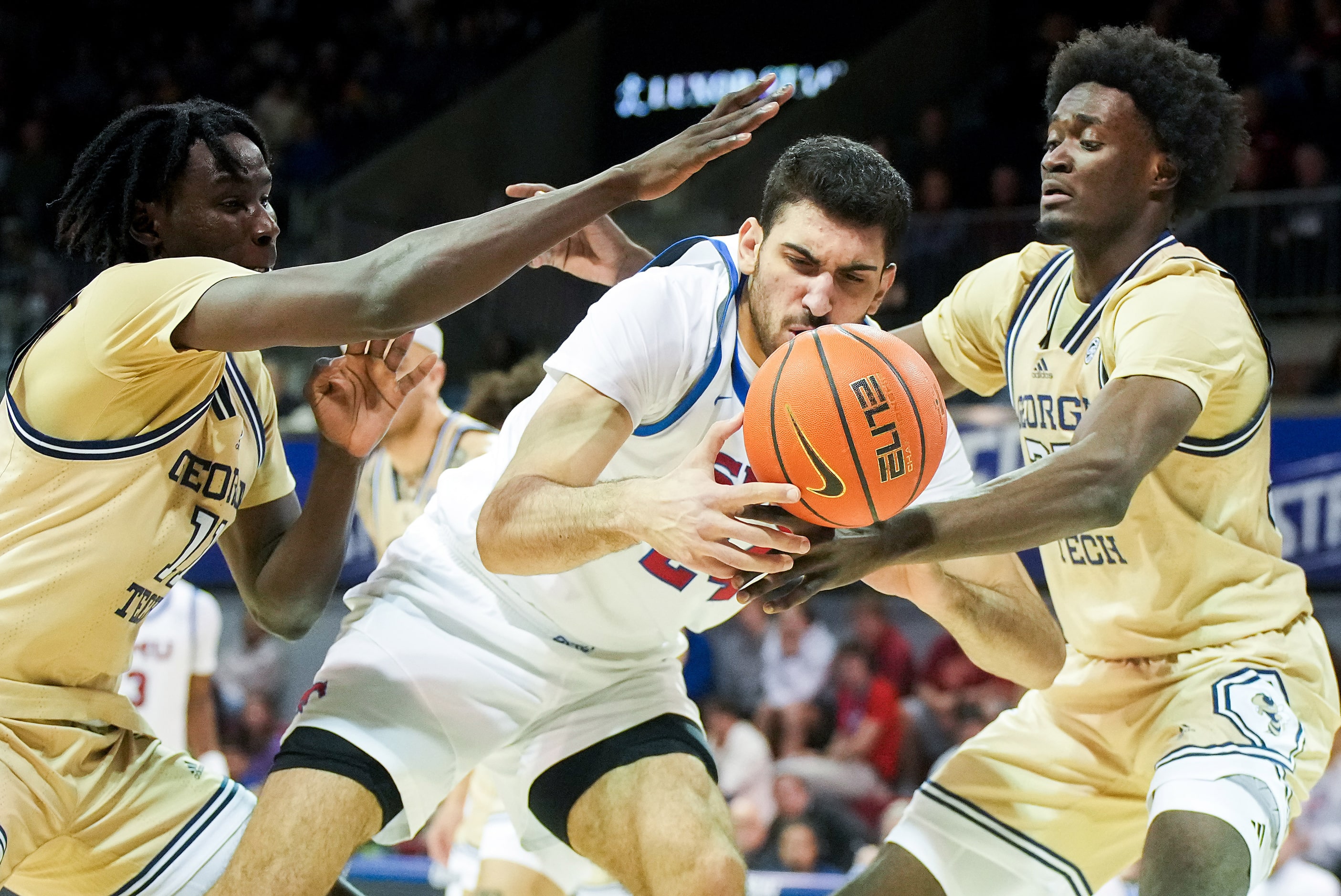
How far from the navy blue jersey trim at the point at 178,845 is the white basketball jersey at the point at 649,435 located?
2.34 feet

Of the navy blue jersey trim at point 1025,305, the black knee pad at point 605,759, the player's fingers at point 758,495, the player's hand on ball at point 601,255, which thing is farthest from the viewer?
the player's hand on ball at point 601,255

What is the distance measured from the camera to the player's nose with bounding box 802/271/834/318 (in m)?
3.21

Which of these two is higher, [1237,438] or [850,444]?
[850,444]

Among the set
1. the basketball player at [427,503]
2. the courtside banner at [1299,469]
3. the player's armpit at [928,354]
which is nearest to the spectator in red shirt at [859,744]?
the courtside banner at [1299,469]

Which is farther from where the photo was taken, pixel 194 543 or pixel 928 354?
pixel 928 354

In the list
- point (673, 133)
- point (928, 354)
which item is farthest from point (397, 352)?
point (673, 133)

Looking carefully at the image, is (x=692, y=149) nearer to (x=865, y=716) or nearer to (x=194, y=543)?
(x=194, y=543)

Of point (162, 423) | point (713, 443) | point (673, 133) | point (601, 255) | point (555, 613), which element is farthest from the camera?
point (673, 133)

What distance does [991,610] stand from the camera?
3.52m

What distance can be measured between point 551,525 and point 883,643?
591 centimetres

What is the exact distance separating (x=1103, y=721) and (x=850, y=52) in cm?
1249

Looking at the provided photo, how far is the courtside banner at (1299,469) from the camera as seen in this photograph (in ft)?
25.6

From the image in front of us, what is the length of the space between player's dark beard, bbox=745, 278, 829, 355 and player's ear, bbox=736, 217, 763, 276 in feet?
0.13

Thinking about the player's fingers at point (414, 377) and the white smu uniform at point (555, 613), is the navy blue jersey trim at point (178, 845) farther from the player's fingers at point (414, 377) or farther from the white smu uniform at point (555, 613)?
→ the player's fingers at point (414, 377)
